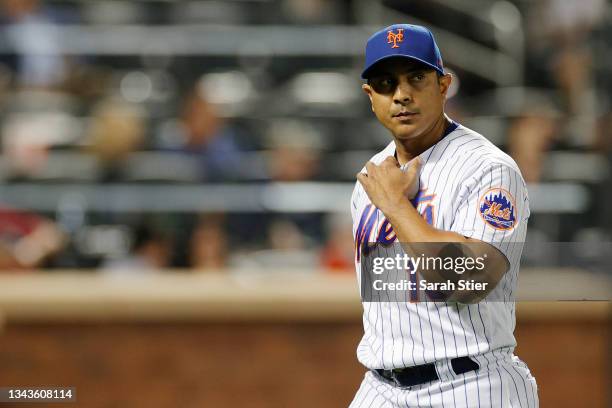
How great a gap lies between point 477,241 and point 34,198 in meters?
4.02

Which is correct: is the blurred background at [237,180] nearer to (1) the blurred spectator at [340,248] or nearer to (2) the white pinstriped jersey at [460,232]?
(1) the blurred spectator at [340,248]

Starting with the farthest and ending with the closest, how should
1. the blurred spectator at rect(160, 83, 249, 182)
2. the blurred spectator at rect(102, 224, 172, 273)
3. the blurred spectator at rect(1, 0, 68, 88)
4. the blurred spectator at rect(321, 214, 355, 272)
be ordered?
the blurred spectator at rect(1, 0, 68, 88) → the blurred spectator at rect(160, 83, 249, 182) → the blurred spectator at rect(102, 224, 172, 273) → the blurred spectator at rect(321, 214, 355, 272)

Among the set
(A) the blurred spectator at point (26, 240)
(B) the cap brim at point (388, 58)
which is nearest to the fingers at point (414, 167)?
(B) the cap brim at point (388, 58)

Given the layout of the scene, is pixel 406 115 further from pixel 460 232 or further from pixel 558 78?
pixel 558 78

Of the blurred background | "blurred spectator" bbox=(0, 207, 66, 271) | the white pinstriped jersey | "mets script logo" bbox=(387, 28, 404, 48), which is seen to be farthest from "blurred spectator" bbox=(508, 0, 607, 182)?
"mets script logo" bbox=(387, 28, 404, 48)

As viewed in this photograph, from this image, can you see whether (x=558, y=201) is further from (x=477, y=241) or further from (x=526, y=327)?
(x=477, y=241)

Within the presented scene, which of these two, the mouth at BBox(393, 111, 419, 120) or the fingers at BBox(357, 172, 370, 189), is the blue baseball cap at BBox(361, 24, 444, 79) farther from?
the fingers at BBox(357, 172, 370, 189)

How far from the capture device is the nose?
2.38 metres

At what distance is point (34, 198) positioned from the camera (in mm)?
5797

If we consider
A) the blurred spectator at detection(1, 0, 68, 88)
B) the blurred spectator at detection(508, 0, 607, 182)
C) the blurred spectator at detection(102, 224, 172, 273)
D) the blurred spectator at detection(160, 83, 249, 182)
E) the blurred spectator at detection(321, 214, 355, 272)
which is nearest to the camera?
the blurred spectator at detection(321, 214, 355, 272)

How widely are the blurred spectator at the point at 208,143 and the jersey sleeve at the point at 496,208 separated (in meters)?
3.52

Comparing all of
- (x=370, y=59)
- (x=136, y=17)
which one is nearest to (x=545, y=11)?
(x=136, y=17)

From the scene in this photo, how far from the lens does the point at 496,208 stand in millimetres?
2244

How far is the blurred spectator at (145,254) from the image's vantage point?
16.9ft
